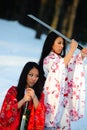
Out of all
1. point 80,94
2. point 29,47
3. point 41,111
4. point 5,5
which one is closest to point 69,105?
point 80,94

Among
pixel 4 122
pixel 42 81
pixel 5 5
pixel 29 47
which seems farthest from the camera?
pixel 5 5

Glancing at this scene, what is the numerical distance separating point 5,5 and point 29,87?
45.9ft

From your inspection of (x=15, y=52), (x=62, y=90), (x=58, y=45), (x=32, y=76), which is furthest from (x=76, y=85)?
(x=15, y=52)

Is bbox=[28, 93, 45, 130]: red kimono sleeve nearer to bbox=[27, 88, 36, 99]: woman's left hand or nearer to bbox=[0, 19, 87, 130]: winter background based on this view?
bbox=[27, 88, 36, 99]: woman's left hand

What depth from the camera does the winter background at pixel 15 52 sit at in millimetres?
8193

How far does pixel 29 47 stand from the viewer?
13.4 m

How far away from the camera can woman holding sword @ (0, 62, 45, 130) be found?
4906 millimetres

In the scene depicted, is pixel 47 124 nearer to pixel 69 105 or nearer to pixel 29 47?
pixel 69 105

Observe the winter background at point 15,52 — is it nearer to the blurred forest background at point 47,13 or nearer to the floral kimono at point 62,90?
the floral kimono at point 62,90

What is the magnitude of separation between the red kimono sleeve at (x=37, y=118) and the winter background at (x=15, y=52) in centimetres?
153

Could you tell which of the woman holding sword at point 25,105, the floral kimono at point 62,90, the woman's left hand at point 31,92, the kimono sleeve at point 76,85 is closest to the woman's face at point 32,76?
the woman holding sword at point 25,105

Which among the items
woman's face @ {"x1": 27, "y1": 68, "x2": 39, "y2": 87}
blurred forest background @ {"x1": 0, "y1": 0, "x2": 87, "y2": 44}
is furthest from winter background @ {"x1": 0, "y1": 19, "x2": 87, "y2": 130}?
woman's face @ {"x1": 27, "y1": 68, "x2": 39, "y2": 87}

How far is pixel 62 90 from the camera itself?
5.24m

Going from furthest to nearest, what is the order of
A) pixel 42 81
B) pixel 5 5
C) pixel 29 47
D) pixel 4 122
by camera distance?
pixel 5 5 < pixel 29 47 < pixel 42 81 < pixel 4 122
